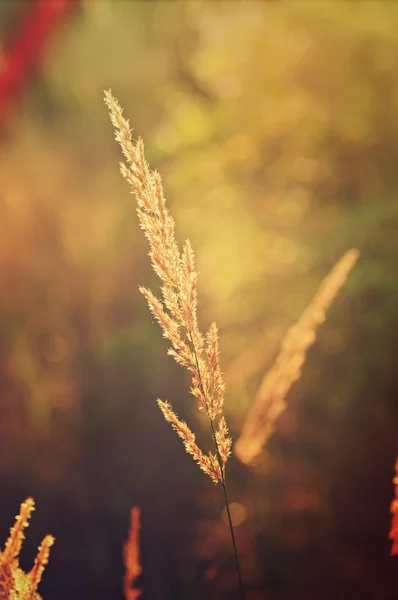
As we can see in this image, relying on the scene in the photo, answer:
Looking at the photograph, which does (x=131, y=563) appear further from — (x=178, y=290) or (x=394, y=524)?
(x=178, y=290)

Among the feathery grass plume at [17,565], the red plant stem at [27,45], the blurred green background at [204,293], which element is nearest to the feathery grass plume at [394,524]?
the blurred green background at [204,293]

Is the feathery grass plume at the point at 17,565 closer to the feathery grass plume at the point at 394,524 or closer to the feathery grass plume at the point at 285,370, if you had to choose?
the feathery grass plume at the point at 285,370

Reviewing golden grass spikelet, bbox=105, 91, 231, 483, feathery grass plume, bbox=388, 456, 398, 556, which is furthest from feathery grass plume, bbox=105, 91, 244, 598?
feathery grass plume, bbox=388, 456, 398, 556

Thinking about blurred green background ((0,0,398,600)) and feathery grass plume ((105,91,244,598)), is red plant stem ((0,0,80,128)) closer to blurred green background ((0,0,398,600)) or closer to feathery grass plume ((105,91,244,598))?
blurred green background ((0,0,398,600))

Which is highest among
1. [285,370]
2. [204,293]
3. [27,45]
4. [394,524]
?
[27,45]

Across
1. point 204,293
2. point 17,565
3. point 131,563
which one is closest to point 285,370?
point 204,293
